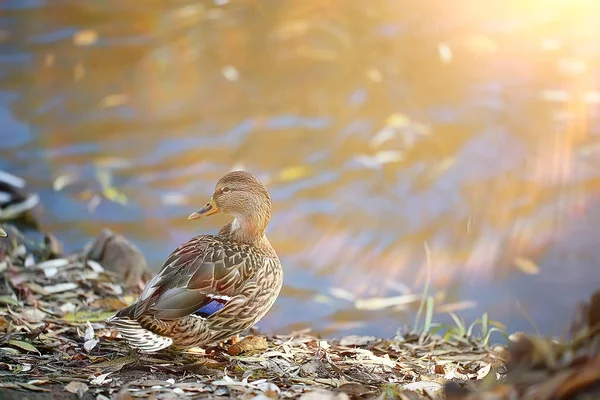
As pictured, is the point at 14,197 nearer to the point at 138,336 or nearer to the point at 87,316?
the point at 87,316

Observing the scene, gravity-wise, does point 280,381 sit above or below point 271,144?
below

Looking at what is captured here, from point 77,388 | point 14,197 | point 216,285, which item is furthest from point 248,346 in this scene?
point 14,197

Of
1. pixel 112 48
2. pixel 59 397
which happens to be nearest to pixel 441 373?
pixel 59 397

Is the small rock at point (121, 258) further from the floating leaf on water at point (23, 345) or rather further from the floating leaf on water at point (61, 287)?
the floating leaf on water at point (23, 345)

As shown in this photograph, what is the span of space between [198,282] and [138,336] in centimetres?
27

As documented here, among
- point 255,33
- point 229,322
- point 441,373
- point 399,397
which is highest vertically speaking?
point 255,33

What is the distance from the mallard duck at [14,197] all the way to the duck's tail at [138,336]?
222cm

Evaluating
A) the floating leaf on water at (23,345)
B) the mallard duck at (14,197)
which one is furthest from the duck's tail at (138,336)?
the mallard duck at (14,197)

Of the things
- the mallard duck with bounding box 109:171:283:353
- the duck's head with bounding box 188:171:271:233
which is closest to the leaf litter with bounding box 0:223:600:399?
the mallard duck with bounding box 109:171:283:353

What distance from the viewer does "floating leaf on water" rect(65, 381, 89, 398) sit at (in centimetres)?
218

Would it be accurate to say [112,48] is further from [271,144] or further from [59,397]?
[59,397]

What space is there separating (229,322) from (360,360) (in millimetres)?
551

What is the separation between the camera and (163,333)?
2.48m

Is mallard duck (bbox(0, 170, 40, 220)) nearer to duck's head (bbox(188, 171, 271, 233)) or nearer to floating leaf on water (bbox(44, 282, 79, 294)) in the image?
floating leaf on water (bbox(44, 282, 79, 294))
